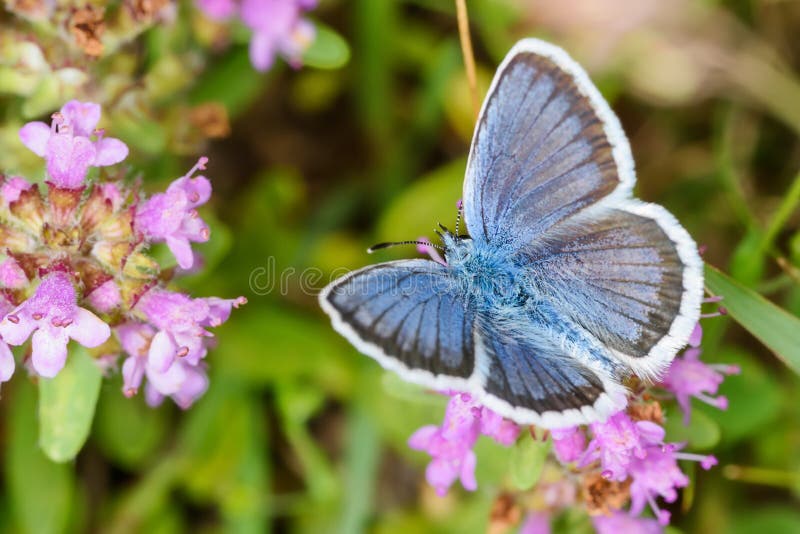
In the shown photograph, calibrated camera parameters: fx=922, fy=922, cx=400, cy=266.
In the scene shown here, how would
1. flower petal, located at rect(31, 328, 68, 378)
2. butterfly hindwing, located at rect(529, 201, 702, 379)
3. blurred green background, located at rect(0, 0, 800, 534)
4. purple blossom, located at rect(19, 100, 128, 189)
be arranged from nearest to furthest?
butterfly hindwing, located at rect(529, 201, 702, 379), flower petal, located at rect(31, 328, 68, 378), purple blossom, located at rect(19, 100, 128, 189), blurred green background, located at rect(0, 0, 800, 534)

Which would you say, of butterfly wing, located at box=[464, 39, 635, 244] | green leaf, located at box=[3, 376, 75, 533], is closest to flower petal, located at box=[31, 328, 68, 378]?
butterfly wing, located at box=[464, 39, 635, 244]

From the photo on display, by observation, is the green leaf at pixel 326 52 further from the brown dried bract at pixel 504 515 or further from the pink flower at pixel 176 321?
the brown dried bract at pixel 504 515

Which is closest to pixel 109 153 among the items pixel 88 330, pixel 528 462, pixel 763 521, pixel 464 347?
pixel 88 330

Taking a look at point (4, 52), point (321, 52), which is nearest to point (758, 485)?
point (321, 52)

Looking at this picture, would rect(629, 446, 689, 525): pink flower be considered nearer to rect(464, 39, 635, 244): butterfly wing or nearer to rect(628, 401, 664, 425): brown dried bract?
rect(628, 401, 664, 425): brown dried bract

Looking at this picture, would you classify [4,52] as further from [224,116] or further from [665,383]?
[665,383]

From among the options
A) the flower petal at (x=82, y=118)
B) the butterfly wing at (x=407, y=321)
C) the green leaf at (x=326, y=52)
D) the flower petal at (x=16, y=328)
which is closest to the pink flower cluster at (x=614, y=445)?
the butterfly wing at (x=407, y=321)
